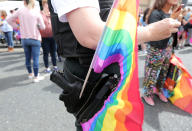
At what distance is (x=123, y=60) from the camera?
2.61 ft

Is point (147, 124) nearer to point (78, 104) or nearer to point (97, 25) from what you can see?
point (78, 104)

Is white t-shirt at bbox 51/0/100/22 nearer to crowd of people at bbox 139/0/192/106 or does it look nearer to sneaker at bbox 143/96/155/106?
crowd of people at bbox 139/0/192/106

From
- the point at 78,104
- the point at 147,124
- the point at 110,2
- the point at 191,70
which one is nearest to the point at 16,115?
the point at 78,104

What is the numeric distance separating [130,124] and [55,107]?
1900mm

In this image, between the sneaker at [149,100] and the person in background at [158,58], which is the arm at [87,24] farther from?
the sneaker at [149,100]

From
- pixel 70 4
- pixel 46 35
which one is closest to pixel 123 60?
pixel 70 4

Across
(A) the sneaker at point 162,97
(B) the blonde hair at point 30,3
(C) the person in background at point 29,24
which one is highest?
(B) the blonde hair at point 30,3

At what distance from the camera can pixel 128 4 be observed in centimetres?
76

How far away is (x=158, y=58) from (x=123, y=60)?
170cm

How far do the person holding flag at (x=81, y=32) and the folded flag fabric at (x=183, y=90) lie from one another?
5.81ft

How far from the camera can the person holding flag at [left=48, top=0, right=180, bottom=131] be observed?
0.70m

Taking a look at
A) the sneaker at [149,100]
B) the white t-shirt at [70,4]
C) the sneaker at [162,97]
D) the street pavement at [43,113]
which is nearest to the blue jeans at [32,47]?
the street pavement at [43,113]

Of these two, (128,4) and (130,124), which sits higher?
(128,4)

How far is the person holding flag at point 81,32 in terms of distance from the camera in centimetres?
70
